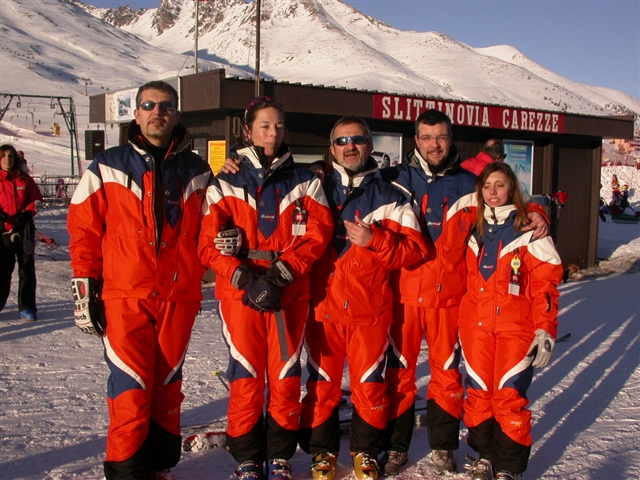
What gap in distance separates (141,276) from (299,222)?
825 millimetres

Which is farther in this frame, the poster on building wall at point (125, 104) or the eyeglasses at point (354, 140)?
the poster on building wall at point (125, 104)

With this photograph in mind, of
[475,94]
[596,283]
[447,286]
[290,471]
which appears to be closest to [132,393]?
[290,471]

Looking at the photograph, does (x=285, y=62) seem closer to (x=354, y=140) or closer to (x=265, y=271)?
(x=354, y=140)

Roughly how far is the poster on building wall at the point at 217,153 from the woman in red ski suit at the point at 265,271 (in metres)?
4.98

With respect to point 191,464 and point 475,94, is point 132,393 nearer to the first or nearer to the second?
point 191,464

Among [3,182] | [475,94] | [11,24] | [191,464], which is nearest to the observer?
[191,464]

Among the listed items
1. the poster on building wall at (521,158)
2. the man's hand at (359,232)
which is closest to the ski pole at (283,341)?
the man's hand at (359,232)

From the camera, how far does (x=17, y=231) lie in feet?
19.4

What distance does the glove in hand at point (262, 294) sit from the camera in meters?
2.78

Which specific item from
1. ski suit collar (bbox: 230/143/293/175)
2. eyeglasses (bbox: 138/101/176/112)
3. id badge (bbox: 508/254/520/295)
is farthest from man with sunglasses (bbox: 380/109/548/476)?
eyeglasses (bbox: 138/101/176/112)

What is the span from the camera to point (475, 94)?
95.6 meters

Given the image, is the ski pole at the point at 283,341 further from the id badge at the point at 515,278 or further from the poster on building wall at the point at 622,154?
the poster on building wall at the point at 622,154

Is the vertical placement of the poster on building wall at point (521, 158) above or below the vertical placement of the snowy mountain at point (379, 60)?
below

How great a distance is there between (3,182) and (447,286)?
192 inches
